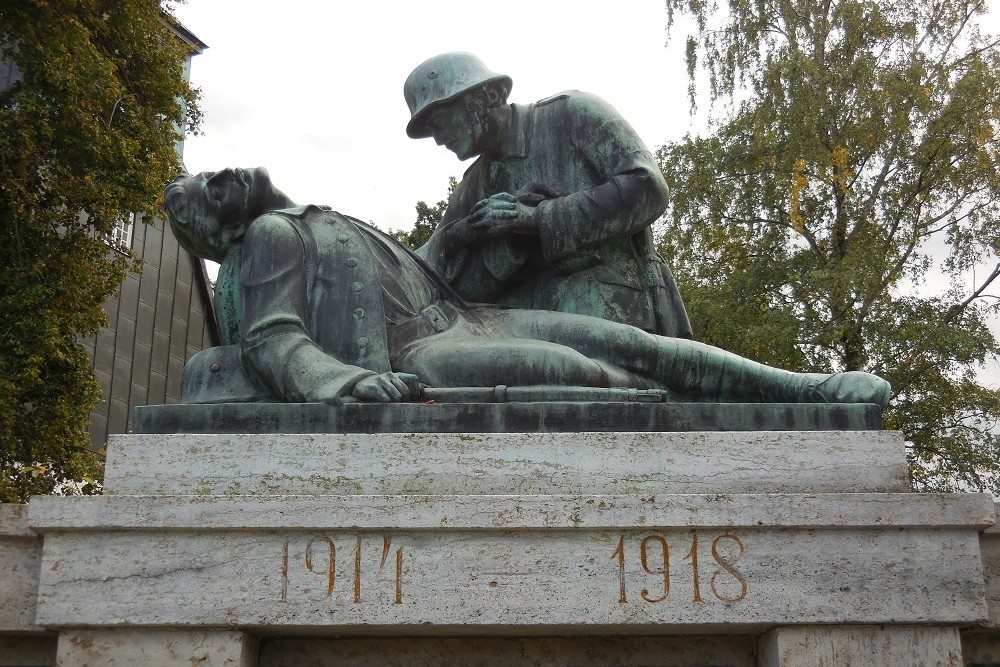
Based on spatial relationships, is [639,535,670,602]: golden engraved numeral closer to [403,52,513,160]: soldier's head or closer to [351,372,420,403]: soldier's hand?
[351,372,420,403]: soldier's hand

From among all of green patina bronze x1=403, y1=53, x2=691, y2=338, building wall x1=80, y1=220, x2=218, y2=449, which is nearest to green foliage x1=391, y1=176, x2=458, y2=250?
building wall x1=80, y1=220, x2=218, y2=449

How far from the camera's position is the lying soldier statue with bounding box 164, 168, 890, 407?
5.36 meters

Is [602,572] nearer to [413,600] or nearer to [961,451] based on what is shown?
[413,600]

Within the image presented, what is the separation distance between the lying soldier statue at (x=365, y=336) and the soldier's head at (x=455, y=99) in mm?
704

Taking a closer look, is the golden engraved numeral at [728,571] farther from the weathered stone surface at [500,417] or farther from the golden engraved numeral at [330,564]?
the golden engraved numeral at [330,564]

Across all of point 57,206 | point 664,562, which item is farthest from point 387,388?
point 57,206

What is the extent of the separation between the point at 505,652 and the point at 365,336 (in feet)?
5.19

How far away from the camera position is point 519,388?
5.23 metres

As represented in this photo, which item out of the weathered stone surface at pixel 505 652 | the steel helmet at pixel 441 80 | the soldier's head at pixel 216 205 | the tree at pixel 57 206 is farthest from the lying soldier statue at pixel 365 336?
the tree at pixel 57 206

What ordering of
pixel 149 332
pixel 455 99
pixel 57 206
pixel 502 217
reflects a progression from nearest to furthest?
pixel 502 217, pixel 455 99, pixel 57 206, pixel 149 332

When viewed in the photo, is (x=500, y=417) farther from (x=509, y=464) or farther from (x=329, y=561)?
(x=329, y=561)

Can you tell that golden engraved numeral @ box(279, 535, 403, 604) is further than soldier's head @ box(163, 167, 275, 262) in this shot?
No

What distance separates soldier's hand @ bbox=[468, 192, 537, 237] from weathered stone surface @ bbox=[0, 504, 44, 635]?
2.61 m

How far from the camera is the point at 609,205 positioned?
6043mm
